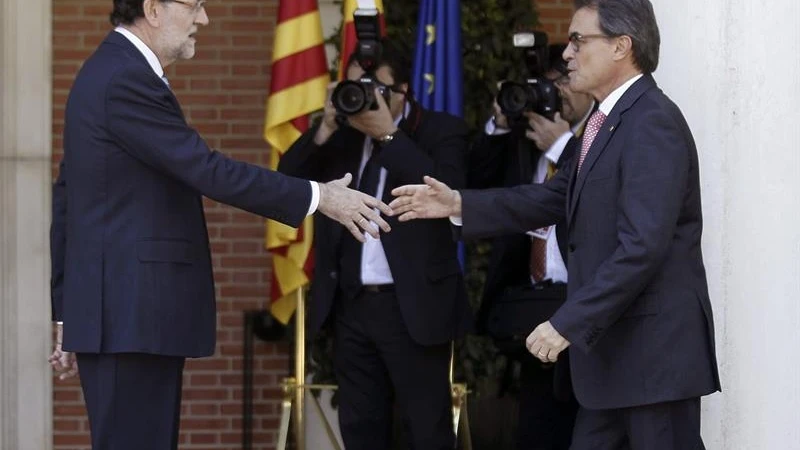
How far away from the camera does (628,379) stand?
4.43 m

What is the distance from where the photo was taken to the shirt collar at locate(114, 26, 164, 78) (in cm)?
471

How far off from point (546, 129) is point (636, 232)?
1.74 metres

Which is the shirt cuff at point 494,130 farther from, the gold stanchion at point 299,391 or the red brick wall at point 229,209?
the red brick wall at point 229,209

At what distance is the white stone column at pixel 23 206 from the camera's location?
7180 millimetres

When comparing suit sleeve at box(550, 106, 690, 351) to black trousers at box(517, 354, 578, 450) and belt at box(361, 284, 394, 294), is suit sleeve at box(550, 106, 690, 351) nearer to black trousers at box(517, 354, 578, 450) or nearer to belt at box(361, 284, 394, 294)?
belt at box(361, 284, 394, 294)

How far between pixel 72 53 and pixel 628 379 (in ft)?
12.5

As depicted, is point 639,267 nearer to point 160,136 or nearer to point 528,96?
point 160,136

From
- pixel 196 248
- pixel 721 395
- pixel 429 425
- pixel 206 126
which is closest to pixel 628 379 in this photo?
pixel 721 395

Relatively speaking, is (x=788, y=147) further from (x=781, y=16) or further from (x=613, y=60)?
(x=613, y=60)

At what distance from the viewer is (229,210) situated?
7.48m

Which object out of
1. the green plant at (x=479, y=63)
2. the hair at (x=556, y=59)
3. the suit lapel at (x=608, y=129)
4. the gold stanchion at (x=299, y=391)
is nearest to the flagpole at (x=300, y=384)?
the gold stanchion at (x=299, y=391)

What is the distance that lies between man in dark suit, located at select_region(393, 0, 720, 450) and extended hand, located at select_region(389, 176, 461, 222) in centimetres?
51

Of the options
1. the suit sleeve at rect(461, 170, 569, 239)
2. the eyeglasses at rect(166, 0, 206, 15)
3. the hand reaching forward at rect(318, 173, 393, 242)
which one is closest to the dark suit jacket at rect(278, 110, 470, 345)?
the suit sleeve at rect(461, 170, 569, 239)

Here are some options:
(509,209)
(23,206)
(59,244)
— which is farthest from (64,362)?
(23,206)
